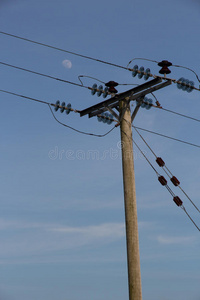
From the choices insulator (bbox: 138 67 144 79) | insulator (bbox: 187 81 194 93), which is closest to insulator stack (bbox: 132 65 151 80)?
insulator (bbox: 138 67 144 79)

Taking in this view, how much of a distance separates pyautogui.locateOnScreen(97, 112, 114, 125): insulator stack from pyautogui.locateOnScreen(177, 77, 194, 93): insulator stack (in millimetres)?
2565

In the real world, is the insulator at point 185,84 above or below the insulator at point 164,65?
above

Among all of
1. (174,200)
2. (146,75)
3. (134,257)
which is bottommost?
(134,257)

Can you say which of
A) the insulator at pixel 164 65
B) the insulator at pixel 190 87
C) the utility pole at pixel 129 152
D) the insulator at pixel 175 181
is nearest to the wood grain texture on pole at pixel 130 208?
the utility pole at pixel 129 152

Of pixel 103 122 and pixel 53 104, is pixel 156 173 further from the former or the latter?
pixel 53 104

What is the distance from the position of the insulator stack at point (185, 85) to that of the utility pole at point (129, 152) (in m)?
1.06

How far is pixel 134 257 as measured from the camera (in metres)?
15.2

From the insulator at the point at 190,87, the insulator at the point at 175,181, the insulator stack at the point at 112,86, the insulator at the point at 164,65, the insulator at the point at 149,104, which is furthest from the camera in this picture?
the insulator at the point at 190,87

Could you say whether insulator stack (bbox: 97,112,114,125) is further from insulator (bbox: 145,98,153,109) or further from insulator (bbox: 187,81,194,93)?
insulator (bbox: 187,81,194,93)

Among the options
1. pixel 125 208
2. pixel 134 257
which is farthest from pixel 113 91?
pixel 134 257

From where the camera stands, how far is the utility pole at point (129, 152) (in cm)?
1511

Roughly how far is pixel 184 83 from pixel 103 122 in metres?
3.07

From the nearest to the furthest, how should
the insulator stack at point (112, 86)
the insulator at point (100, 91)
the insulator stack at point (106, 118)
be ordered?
1. the insulator stack at point (112, 86)
2. the insulator at point (100, 91)
3. the insulator stack at point (106, 118)

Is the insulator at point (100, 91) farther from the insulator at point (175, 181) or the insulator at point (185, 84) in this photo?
the insulator at point (175, 181)
